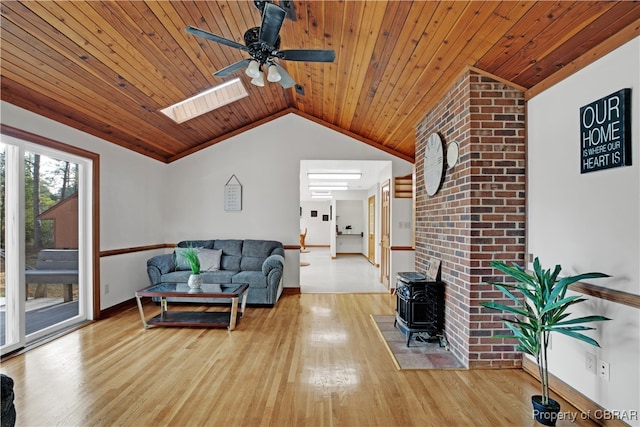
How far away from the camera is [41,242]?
346 centimetres

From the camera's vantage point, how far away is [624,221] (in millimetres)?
1890

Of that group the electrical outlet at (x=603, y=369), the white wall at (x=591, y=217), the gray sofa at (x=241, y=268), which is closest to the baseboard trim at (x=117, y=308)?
the gray sofa at (x=241, y=268)

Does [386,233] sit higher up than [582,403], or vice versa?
[386,233]

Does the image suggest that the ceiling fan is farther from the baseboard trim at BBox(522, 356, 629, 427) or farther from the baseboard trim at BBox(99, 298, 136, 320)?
the baseboard trim at BBox(99, 298, 136, 320)

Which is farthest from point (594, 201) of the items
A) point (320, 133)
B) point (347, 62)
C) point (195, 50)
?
point (320, 133)

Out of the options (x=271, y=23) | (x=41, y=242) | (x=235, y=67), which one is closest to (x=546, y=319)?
Result: (x=271, y=23)

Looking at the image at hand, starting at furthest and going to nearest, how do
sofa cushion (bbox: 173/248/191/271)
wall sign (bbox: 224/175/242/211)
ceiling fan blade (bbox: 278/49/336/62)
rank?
wall sign (bbox: 224/175/242/211) → sofa cushion (bbox: 173/248/191/271) → ceiling fan blade (bbox: 278/49/336/62)

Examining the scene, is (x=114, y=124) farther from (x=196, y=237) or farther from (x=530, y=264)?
(x=530, y=264)

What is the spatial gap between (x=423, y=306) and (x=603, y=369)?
58.6 inches

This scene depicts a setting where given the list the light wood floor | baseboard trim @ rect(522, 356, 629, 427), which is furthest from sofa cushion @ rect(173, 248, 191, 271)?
baseboard trim @ rect(522, 356, 629, 427)

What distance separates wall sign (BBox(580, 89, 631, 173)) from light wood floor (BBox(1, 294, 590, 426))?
163 cm

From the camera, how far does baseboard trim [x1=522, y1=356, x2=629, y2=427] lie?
1965 mm

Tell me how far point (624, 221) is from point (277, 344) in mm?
2939

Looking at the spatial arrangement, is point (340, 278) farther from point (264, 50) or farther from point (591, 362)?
point (264, 50)
